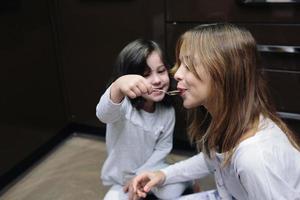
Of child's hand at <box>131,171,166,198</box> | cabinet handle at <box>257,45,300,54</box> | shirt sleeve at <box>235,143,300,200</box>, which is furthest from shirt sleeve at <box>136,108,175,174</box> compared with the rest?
shirt sleeve at <box>235,143,300,200</box>

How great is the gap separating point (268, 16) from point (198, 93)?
18.0 inches

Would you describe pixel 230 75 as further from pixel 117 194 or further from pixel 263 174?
pixel 117 194

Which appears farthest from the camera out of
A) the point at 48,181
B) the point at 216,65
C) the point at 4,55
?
the point at 48,181

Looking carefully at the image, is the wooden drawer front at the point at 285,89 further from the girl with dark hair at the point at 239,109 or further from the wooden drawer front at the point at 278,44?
the girl with dark hair at the point at 239,109

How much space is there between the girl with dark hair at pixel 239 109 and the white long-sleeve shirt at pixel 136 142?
0.32 metres

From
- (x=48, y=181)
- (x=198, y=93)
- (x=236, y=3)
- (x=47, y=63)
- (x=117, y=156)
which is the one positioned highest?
(x=236, y=3)

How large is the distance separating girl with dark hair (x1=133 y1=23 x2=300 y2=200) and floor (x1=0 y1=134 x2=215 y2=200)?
1.93ft

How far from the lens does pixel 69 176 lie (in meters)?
1.33

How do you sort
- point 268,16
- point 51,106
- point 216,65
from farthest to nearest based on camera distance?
point 51,106, point 268,16, point 216,65

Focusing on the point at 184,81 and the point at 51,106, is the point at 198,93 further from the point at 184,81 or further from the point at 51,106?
the point at 51,106

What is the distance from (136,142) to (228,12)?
1.55 feet

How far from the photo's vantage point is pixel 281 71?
1052mm

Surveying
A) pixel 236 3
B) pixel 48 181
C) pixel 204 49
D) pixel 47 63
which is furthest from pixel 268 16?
pixel 48 181

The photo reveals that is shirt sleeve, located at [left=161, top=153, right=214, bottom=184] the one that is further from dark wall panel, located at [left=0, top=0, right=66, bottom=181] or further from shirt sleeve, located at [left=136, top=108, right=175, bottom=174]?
dark wall panel, located at [left=0, top=0, right=66, bottom=181]
